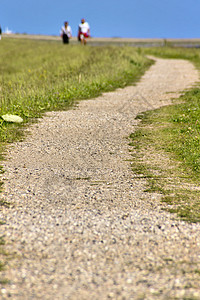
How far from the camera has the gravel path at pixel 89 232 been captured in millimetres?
3879

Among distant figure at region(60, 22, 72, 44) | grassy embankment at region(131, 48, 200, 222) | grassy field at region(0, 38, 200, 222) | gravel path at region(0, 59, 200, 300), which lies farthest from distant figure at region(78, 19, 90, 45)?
gravel path at region(0, 59, 200, 300)

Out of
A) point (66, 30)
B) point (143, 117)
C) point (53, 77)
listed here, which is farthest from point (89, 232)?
point (66, 30)

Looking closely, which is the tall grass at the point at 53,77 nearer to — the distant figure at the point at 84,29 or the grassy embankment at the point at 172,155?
the distant figure at the point at 84,29

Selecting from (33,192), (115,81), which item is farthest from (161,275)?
(115,81)

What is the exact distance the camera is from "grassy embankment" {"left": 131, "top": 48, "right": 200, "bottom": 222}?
19.7 feet

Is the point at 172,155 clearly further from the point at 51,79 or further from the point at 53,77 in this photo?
the point at 53,77

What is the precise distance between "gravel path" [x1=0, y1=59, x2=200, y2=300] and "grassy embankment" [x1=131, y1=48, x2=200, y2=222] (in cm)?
24

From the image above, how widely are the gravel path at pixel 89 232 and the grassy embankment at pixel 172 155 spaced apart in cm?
24

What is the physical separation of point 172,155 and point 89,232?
3820mm

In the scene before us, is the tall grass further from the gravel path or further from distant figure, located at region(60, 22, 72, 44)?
the gravel path

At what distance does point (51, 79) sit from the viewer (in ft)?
58.8

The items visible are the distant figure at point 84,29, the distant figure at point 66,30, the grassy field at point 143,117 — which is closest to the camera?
the grassy field at point 143,117

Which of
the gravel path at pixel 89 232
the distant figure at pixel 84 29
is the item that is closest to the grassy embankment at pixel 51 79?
the gravel path at pixel 89 232

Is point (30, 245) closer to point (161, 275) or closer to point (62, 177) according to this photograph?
point (161, 275)
